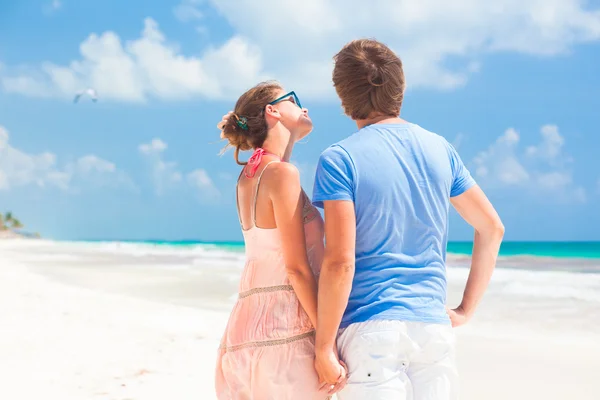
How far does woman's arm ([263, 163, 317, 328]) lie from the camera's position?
2.03 m

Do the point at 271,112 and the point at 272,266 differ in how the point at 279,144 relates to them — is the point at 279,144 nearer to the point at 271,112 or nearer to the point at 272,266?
the point at 271,112

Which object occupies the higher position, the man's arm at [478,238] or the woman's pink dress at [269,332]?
the man's arm at [478,238]

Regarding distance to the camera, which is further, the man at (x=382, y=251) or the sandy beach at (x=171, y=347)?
the sandy beach at (x=171, y=347)

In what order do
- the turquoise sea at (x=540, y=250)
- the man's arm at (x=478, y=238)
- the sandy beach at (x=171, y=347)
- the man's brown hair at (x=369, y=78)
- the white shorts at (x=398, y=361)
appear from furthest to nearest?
the turquoise sea at (x=540, y=250) < the sandy beach at (x=171, y=347) < the man's arm at (x=478, y=238) < the man's brown hair at (x=369, y=78) < the white shorts at (x=398, y=361)

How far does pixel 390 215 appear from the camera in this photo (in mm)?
1877

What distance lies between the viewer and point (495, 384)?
4781 mm

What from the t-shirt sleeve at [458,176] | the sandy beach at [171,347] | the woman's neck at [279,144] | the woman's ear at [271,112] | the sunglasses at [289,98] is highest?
the sunglasses at [289,98]

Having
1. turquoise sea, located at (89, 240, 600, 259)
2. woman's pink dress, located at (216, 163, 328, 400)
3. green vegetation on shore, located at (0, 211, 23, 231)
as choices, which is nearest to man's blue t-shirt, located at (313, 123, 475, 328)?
woman's pink dress, located at (216, 163, 328, 400)

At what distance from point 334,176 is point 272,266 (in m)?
0.45

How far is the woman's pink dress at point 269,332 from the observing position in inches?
79.7

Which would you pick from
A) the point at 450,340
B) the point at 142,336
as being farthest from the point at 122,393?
the point at 450,340

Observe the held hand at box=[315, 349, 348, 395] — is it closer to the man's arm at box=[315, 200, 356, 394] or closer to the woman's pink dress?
the man's arm at box=[315, 200, 356, 394]

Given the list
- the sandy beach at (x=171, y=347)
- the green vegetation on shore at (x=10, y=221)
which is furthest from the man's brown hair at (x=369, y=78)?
the green vegetation on shore at (x=10, y=221)

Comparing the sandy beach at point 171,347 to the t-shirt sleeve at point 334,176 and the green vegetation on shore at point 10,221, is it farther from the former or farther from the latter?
the green vegetation on shore at point 10,221
